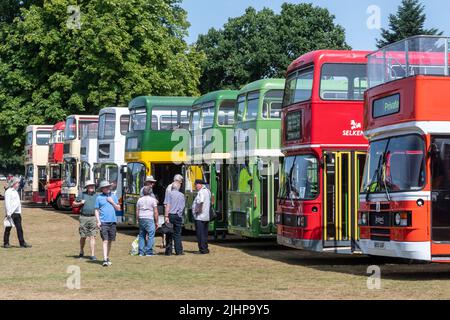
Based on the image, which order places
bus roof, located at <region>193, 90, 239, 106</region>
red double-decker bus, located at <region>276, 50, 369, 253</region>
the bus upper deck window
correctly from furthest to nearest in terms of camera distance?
bus roof, located at <region>193, 90, 239, 106</region> < the bus upper deck window < red double-decker bus, located at <region>276, 50, 369, 253</region>

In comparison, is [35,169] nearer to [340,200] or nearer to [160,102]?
[160,102]

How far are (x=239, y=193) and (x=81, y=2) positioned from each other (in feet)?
94.3

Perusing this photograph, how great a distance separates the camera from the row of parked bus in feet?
53.4

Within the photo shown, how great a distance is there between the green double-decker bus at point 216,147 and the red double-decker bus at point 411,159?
32.5ft

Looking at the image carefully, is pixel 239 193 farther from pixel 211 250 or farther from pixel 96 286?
pixel 96 286

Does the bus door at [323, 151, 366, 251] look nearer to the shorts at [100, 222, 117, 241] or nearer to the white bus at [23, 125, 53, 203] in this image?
the shorts at [100, 222, 117, 241]

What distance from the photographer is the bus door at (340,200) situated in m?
20.2

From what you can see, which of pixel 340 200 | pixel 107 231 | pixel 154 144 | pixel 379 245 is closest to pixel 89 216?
pixel 107 231

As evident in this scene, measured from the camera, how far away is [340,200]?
20234 mm

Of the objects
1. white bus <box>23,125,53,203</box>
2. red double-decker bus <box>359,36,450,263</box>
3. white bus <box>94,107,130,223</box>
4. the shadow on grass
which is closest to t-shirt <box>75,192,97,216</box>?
the shadow on grass

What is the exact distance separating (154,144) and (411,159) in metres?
15.5

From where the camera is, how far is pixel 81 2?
169ft

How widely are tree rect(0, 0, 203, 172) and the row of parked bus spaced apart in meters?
17.2
